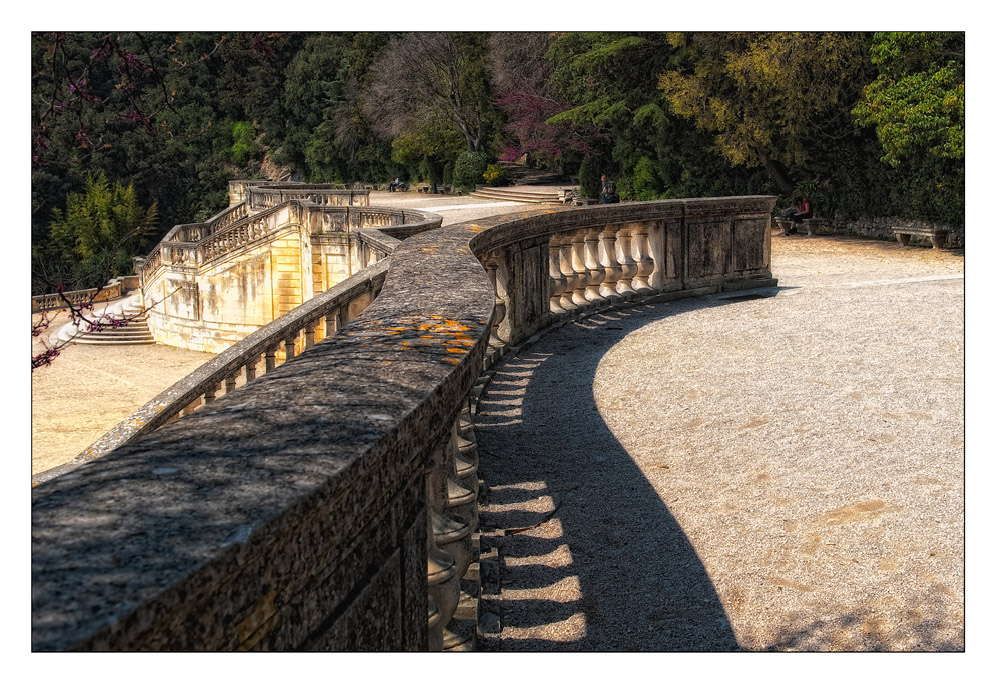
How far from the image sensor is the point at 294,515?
162 centimetres

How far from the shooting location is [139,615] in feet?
4.21

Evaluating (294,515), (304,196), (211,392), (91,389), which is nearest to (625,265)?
(211,392)

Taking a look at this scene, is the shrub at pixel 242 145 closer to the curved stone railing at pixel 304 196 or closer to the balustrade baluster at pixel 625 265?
the curved stone railing at pixel 304 196

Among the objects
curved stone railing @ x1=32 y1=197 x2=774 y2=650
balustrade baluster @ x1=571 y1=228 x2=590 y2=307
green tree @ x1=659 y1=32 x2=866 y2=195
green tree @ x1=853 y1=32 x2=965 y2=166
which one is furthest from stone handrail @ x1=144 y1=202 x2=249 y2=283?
curved stone railing @ x1=32 y1=197 x2=774 y2=650

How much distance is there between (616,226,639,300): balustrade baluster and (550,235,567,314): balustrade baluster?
3.76ft

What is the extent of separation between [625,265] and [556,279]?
148 centimetres

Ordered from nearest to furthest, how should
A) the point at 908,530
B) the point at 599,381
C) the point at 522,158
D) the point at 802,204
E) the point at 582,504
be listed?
the point at 908,530, the point at 582,504, the point at 599,381, the point at 802,204, the point at 522,158

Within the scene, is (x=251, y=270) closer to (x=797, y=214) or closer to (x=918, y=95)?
(x=797, y=214)

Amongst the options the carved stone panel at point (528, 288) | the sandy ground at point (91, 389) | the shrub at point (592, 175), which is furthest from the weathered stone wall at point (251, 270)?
the carved stone panel at point (528, 288)

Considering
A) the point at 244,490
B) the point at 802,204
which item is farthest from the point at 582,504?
the point at 802,204

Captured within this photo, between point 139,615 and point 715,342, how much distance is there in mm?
7892

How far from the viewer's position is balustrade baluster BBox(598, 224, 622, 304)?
10719 mm

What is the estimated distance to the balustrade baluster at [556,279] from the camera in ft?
32.1

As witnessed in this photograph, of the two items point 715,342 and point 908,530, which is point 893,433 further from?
point 715,342
